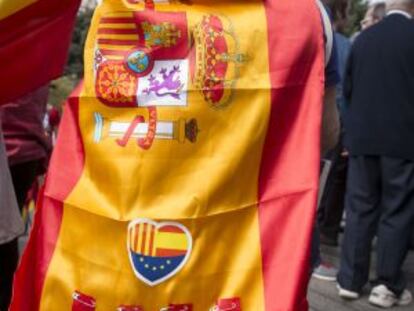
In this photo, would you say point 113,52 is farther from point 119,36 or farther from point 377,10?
point 377,10

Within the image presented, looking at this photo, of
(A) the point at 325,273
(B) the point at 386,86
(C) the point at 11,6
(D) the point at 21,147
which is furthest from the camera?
(A) the point at 325,273

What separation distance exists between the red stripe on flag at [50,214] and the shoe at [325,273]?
10.2 feet

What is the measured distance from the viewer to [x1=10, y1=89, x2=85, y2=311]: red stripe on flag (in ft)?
7.64

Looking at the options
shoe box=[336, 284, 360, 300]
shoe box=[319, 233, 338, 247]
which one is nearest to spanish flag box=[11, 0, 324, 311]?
shoe box=[336, 284, 360, 300]

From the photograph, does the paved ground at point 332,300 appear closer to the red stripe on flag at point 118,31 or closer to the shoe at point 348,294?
the shoe at point 348,294

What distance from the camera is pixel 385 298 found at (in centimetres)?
468

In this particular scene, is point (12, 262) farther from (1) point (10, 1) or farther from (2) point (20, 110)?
(1) point (10, 1)

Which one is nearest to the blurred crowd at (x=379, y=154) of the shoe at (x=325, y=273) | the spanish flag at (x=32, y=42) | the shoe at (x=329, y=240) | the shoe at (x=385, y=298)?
the shoe at (x=385, y=298)

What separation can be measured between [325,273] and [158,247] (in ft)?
10.4

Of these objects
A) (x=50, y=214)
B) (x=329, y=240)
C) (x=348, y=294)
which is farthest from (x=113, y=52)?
(x=329, y=240)

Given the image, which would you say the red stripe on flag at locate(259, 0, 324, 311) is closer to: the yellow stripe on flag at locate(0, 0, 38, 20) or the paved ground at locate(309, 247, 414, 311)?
the yellow stripe on flag at locate(0, 0, 38, 20)

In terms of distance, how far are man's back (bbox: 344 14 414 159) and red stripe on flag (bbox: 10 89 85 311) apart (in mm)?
2502

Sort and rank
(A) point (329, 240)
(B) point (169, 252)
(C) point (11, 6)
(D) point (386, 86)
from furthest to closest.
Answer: (A) point (329, 240)
(D) point (386, 86)
(C) point (11, 6)
(B) point (169, 252)

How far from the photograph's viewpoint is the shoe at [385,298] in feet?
15.3
